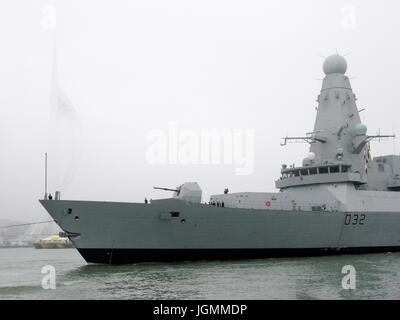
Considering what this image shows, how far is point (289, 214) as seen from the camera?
72.3 ft

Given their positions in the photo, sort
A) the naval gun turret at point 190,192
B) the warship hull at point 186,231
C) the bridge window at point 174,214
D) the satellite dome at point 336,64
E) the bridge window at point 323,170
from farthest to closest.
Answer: the satellite dome at point 336,64 → the bridge window at point 323,170 → the naval gun turret at point 190,192 → the bridge window at point 174,214 → the warship hull at point 186,231

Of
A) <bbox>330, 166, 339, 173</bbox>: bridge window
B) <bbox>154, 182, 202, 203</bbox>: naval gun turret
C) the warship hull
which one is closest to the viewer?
the warship hull

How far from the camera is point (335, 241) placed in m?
24.1

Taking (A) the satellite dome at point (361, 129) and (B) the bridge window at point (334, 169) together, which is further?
(A) the satellite dome at point (361, 129)

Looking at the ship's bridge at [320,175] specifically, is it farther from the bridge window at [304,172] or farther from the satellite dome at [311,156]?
the satellite dome at [311,156]

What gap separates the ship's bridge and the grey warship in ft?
0.18

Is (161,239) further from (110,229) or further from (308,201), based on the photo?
(308,201)

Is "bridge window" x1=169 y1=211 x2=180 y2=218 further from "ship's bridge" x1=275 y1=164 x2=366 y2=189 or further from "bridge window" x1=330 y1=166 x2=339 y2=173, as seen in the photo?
"bridge window" x1=330 y1=166 x2=339 y2=173

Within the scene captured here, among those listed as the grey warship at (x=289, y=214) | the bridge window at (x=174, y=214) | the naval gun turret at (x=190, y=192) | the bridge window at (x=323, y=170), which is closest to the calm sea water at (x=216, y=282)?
the grey warship at (x=289, y=214)

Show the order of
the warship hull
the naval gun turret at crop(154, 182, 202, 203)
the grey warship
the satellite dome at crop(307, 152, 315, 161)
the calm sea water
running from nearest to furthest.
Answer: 1. the calm sea water
2. the warship hull
3. the grey warship
4. the naval gun turret at crop(154, 182, 202, 203)
5. the satellite dome at crop(307, 152, 315, 161)

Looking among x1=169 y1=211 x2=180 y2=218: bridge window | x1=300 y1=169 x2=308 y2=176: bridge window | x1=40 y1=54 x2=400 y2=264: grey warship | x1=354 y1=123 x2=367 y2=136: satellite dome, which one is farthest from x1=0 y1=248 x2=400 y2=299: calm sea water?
x1=354 y1=123 x2=367 y2=136: satellite dome

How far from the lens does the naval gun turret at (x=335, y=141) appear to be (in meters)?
25.1

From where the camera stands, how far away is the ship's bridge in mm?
24594

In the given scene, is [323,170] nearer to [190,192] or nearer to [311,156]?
[311,156]
